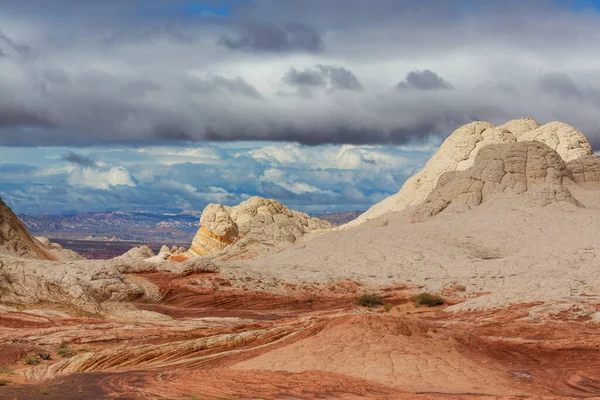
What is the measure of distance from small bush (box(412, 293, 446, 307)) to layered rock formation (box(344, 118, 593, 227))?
112 ft

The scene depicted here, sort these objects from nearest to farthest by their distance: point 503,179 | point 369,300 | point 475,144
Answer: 1. point 369,300
2. point 503,179
3. point 475,144

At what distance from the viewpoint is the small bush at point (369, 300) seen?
141 ft

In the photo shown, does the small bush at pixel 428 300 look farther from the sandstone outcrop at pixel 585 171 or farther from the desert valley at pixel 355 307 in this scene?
the sandstone outcrop at pixel 585 171

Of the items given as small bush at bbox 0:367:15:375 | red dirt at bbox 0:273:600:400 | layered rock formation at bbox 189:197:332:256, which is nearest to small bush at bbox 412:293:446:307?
red dirt at bbox 0:273:600:400

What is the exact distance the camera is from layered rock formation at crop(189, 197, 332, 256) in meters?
63.1

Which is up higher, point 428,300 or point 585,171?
point 585,171

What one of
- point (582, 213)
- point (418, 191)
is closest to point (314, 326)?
point (582, 213)

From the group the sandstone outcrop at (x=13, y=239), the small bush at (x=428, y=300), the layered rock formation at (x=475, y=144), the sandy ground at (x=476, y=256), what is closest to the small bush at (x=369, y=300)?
the sandy ground at (x=476, y=256)

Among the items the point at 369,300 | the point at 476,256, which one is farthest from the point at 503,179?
the point at 369,300

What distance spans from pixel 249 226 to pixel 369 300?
74.9 feet

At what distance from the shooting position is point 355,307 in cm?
4259

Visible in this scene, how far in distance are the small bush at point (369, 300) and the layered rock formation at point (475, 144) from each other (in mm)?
33725

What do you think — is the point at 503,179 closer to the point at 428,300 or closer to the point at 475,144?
the point at 428,300

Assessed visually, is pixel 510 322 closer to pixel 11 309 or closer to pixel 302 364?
pixel 302 364
